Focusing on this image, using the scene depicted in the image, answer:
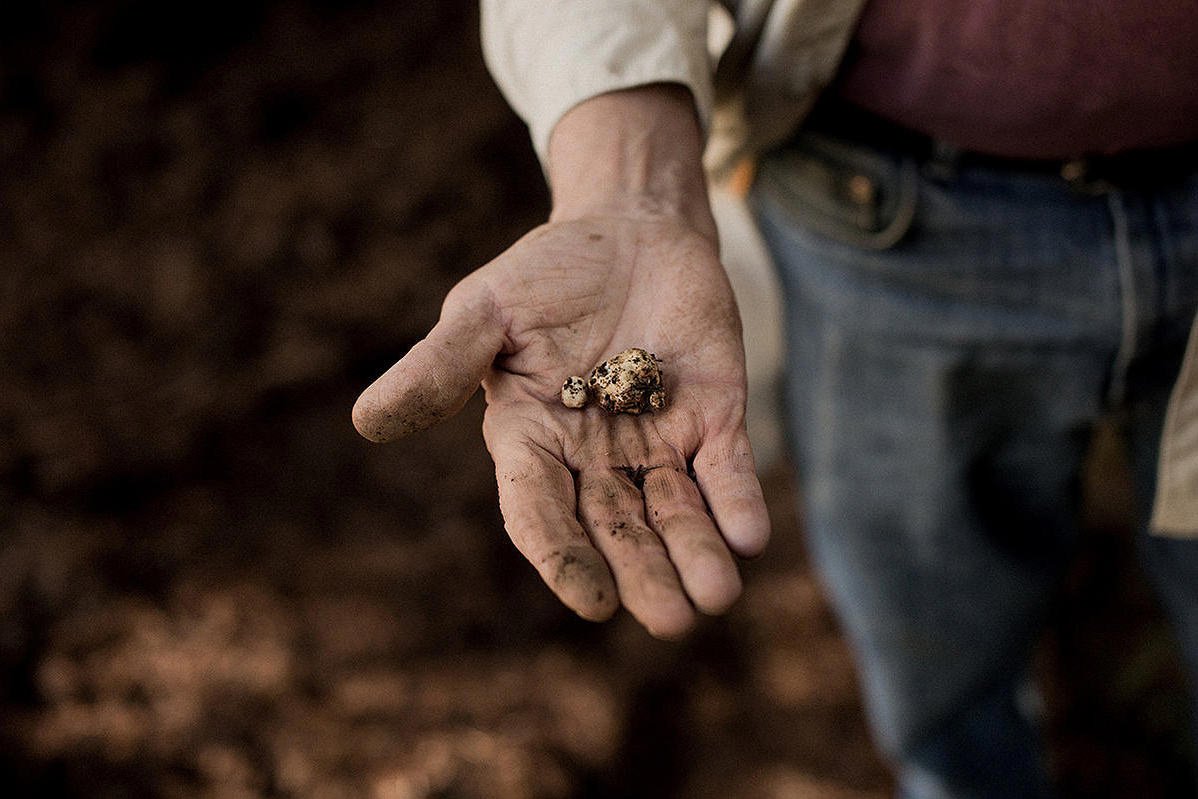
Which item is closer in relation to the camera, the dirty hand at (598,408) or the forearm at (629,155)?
the dirty hand at (598,408)

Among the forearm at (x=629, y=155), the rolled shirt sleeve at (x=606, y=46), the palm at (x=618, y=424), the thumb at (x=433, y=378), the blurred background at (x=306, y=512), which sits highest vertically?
the rolled shirt sleeve at (x=606, y=46)

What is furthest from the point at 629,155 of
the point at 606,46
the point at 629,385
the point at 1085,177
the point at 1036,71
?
the point at 1085,177

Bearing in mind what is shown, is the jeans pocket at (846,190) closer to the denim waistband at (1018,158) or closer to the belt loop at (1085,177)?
the denim waistband at (1018,158)

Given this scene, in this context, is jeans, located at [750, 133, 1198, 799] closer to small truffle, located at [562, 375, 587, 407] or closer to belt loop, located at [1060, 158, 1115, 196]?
belt loop, located at [1060, 158, 1115, 196]

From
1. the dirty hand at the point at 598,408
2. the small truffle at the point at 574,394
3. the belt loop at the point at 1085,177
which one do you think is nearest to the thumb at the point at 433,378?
the dirty hand at the point at 598,408

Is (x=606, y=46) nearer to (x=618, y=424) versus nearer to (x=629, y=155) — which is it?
(x=629, y=155)
